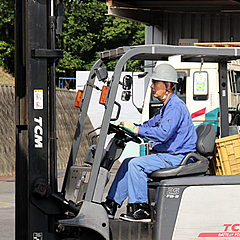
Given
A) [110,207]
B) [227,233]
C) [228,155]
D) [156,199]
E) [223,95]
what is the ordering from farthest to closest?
[223,95]
[228,155]
[110,207]
[156,199]
[227,233]

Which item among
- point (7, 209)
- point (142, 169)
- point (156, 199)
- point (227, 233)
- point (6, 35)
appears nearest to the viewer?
point (227, 233)

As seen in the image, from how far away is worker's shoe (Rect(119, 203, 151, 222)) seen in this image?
4.52 m

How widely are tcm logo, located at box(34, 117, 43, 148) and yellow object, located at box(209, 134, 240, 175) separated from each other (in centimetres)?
197

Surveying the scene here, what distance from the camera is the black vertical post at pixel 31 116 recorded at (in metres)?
4.53

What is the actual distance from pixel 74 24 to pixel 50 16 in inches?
1085

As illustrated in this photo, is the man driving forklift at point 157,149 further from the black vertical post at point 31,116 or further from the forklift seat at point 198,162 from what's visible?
the black vertical post at point 31,116

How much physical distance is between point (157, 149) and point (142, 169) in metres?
0.38

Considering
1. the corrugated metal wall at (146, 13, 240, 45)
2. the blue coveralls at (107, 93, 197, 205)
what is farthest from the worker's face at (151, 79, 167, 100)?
the corrugated metal wall at (146, 13, 240, 45)

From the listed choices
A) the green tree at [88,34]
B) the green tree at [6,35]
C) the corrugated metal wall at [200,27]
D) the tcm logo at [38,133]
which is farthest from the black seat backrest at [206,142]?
the green tree at [6,35]

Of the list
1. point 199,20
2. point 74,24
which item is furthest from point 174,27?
point 74,24

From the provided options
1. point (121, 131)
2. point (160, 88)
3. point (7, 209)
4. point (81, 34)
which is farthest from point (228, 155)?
point (81, 34)

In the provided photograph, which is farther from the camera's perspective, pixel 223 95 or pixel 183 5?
pixel 183 5

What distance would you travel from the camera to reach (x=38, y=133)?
4586 millimetres

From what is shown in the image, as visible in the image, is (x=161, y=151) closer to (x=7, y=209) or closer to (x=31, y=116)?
(x=31, y=116)
